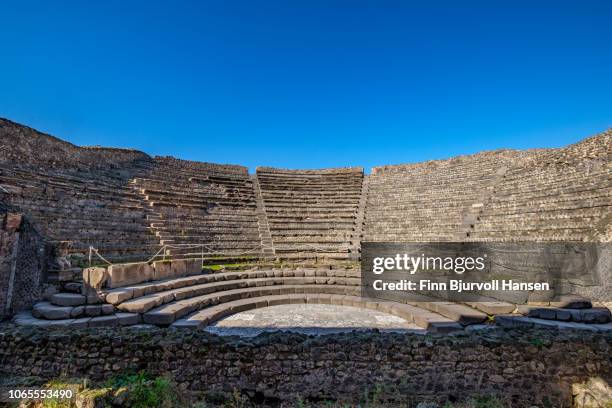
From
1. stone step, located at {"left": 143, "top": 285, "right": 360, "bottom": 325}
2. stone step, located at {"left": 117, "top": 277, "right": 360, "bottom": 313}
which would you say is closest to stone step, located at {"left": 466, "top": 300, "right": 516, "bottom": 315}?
stone step, located at {"left": 143, "top": 285, "right": 360, "bottom": 325}

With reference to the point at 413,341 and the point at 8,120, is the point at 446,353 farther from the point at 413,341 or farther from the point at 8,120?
the point at 8,120

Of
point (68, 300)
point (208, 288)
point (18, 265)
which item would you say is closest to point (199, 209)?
point (208, 288)

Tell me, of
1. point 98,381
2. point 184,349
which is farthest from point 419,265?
point 98,381

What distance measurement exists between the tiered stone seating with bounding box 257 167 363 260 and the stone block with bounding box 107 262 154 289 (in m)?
5.76

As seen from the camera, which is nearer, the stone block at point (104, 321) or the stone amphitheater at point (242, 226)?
the stone block at point (104, 321)

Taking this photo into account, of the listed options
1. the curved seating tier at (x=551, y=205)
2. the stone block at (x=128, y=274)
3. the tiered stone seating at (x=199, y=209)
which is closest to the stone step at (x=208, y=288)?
the stone block at (x=128, y=274)

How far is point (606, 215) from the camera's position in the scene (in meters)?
7.65

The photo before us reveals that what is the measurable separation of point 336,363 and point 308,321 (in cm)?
246

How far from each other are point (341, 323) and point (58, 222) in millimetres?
9359

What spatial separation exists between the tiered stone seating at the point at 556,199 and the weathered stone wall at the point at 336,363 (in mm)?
4393

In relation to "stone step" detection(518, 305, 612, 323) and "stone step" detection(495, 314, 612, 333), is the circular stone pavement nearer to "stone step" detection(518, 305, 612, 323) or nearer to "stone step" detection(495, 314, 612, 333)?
"stone step" detection(495, 314, 612, 333)

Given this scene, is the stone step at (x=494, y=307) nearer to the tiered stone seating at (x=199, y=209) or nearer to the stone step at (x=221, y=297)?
the stone step at (x=221, y=297)

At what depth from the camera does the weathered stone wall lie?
4461mm

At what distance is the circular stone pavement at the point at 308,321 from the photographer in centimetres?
634
